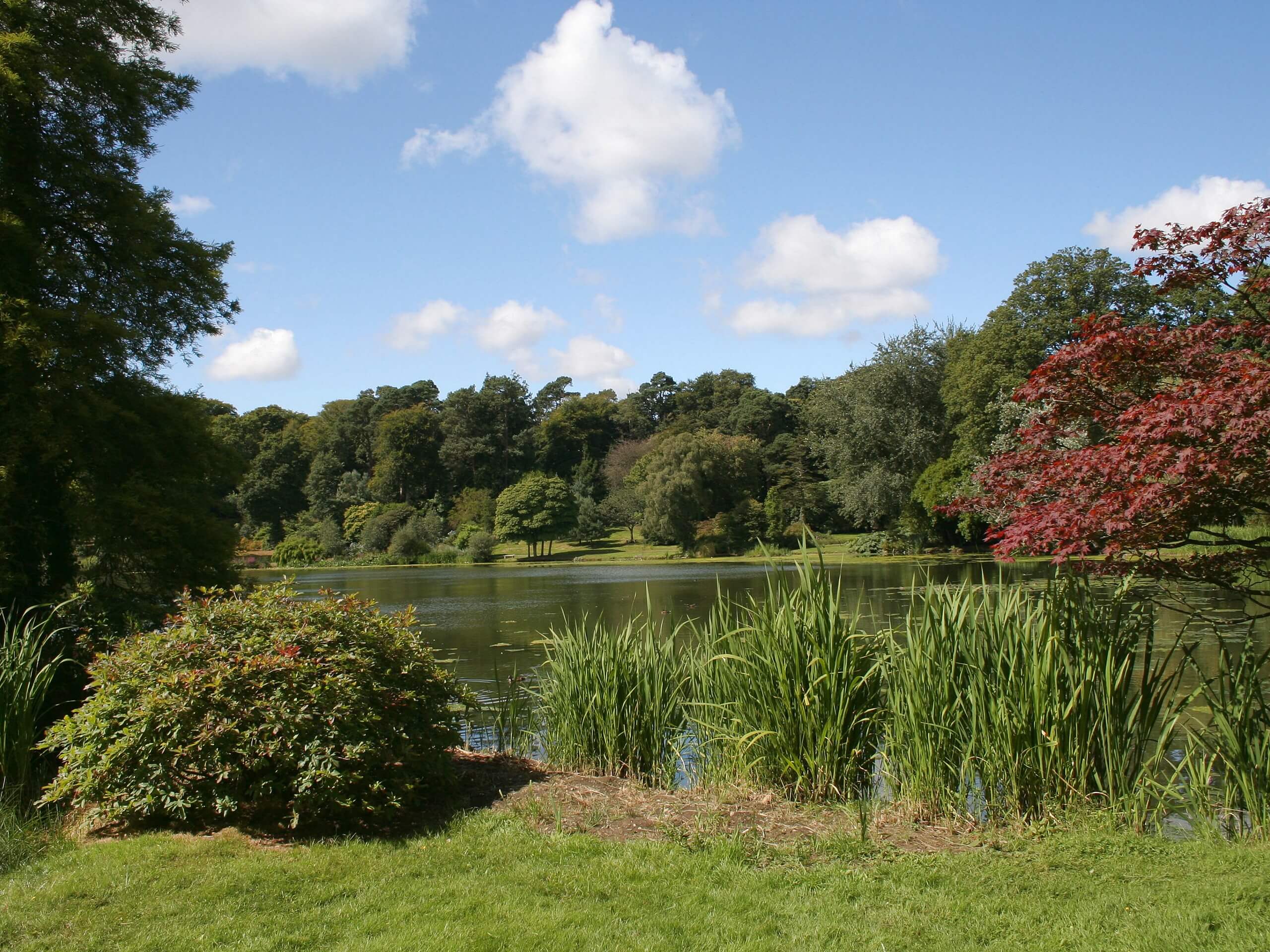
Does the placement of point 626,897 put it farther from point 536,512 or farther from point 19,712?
point 536,512

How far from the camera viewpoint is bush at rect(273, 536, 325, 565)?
6531 cm

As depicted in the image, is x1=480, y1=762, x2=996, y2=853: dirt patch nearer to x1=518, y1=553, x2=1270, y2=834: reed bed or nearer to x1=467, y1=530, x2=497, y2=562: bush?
x1=518, y1=553, x2=1270, y2=834: reed bed

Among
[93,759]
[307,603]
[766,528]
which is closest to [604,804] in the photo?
[307,603]

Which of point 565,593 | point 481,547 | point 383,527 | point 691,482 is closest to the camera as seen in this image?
point 565,593

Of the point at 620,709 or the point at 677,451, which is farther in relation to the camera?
the point at 677,451

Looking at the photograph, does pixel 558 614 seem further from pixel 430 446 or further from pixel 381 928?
pixel 430 446

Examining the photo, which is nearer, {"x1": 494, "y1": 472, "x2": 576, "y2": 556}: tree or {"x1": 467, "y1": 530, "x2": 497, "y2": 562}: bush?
{"x1": 467, "y1": 530, "x2": 497, "y2": 562}: bush

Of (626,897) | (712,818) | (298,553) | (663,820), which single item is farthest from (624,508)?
(626,897)

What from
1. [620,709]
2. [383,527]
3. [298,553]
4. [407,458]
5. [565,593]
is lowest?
[565,593]

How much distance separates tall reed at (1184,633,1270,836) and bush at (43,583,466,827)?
15.0ft

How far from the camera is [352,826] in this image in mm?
5359

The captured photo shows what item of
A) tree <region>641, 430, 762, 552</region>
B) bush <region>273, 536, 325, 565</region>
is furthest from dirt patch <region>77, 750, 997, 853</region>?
bush <region>273, 536, 325, 565</region>

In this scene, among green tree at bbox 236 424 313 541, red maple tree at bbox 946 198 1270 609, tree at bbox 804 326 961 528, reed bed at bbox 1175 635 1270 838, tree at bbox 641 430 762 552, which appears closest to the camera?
red maple tree at bbox 946 198 1270 609

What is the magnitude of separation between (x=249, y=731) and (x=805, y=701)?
337 cm
